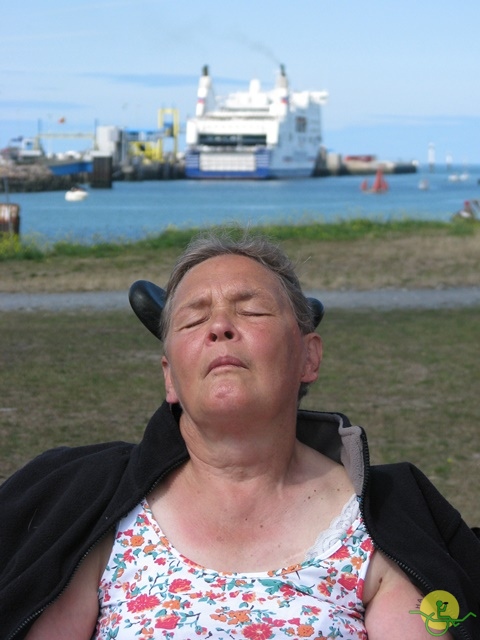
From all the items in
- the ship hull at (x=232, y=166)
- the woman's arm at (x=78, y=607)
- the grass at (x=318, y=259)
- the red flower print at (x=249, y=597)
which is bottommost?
the ship hull at (x=232, y=166)

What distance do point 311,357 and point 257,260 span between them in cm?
24

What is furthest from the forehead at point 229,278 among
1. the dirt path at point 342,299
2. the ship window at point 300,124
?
the ship window at point 300,124

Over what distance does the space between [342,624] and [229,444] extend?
408 millimetres

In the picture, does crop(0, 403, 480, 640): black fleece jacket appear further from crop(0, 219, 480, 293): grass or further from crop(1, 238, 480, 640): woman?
crop(0, 219, 480, 293): grass

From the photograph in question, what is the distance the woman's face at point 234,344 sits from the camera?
228 centimetres

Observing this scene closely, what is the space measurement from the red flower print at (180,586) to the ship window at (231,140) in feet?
332

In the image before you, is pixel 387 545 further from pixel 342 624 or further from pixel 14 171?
pixel 14 171

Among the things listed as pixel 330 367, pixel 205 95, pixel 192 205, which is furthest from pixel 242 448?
pixel 205 95

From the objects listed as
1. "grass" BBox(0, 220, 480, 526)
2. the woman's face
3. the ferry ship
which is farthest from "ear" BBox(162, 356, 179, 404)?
the ferry ship

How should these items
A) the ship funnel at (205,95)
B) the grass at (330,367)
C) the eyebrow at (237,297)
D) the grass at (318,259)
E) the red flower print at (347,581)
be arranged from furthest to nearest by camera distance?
the ship funnel at (205,95) < the grass at (318,259) < the grass at (330,367) < the eyebrow at (237,297) < the red flower print at (347,581)

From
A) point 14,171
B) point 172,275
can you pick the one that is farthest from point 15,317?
point 14,171

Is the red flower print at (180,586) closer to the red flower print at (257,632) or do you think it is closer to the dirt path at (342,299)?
the red flower print at (257,632)

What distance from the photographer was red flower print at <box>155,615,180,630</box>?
85.8 inches

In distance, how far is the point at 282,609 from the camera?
2195 mm
